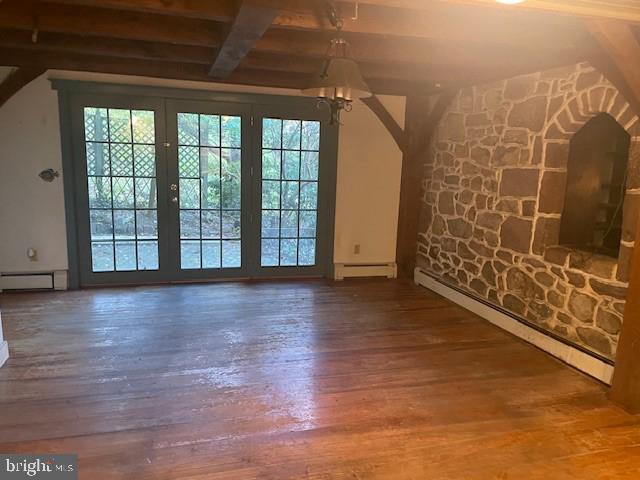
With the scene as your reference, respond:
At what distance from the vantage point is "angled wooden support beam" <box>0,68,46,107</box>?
4391 millimetres

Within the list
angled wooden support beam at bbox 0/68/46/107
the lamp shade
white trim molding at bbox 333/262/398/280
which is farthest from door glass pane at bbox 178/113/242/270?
the lamp shade

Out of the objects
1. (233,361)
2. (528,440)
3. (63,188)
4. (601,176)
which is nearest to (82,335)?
(233,361)

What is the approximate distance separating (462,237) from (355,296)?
130 cm

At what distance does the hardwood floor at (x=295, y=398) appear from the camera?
2.25m

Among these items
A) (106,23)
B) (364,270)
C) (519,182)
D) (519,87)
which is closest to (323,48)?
(106,23)

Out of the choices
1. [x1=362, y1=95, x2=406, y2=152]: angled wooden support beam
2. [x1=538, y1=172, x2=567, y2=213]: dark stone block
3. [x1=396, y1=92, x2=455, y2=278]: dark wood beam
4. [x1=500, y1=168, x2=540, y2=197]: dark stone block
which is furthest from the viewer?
[x1=362, y1=95, x2=406, y2=152]: angled wooden support beam

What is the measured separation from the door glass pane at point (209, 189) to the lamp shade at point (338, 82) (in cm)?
277

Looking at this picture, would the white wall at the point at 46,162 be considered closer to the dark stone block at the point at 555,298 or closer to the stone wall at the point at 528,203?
the stone wall at the point at 528,203

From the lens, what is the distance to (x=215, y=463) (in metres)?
2.20

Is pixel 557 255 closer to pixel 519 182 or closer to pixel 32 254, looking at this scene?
pixel 519 182

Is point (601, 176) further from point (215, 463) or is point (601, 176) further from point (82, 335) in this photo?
point (82, 335)

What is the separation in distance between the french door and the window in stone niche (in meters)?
2.64

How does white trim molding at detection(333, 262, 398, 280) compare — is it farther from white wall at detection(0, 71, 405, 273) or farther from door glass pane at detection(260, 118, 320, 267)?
white wall at detection(0, 71, 405, 273)

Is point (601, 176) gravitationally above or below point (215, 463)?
above
